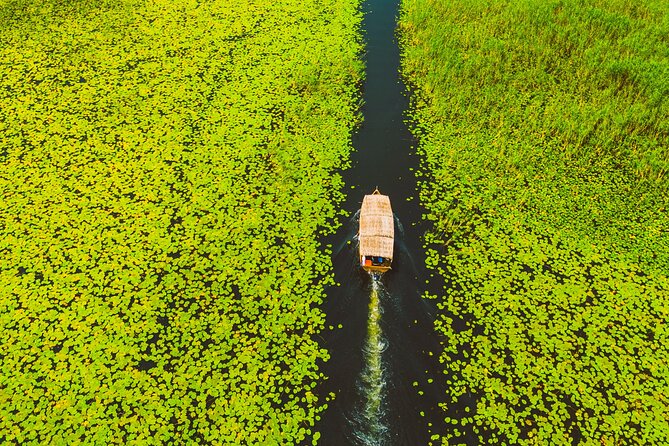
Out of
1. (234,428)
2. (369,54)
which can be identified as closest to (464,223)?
(234,428)

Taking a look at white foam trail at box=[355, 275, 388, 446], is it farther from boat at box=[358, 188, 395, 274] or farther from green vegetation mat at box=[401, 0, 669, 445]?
green vegetation mat at box=[401, 0, 669, 445]

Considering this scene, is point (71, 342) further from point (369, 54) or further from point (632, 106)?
point (632, 106)

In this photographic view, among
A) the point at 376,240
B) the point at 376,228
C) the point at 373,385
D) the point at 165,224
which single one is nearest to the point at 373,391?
the point at 373,385

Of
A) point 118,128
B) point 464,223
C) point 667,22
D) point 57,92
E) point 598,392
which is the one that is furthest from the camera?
point 667,22

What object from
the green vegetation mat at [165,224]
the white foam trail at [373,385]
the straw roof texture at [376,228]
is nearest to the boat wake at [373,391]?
the white foam trail at [373,385]

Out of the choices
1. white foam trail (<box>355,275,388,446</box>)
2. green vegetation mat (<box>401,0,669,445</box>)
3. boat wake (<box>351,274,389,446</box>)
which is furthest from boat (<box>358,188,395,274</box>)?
green vegetation mat (<box>401,0,669,445</box>)

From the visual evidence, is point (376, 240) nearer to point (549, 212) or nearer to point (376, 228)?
point (376, 228)
